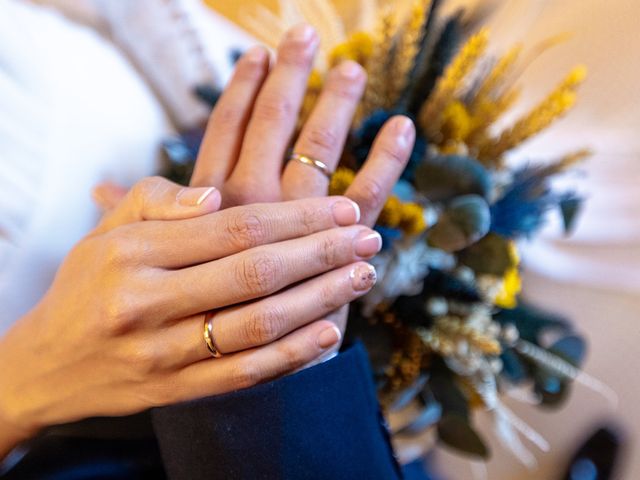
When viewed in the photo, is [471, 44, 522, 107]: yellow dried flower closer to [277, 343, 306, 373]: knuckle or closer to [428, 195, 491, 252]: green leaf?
[428, 195, 491, 252]: green leaf

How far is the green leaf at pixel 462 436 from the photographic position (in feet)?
1.75

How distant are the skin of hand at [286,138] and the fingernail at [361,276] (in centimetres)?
5

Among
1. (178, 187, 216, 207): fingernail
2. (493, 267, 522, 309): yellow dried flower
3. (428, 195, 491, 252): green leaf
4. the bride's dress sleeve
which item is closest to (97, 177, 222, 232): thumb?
(178, 187, 216, 207): fingernail

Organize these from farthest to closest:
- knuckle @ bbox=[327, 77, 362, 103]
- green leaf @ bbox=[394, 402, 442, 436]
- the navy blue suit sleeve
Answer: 1. green leaf @ bbox=[394, 402, 442, 436]
2. knuckle @ bbox=[327, 77, 362, 103]
3. the navy blue suit sleeve

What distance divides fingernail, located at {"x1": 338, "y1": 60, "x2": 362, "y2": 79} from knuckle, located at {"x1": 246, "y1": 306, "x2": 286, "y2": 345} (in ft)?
0.80

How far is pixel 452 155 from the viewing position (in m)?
0.47

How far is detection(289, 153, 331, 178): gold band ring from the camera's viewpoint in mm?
495

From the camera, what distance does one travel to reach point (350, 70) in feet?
1.67

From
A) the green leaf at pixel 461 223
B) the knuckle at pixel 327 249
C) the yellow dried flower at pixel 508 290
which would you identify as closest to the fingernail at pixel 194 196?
the knuckle at pixel 327 249

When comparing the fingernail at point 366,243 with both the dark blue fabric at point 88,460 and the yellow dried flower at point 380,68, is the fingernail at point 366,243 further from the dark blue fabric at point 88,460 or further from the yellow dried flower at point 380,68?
the dark blue fabric at point 88,460

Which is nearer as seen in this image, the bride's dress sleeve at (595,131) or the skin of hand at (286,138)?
the skin of hand at (286,138)

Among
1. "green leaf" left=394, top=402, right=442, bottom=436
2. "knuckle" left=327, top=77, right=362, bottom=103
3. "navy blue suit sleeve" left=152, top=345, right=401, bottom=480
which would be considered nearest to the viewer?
"navy blue suit sleeve" left=152, top=345, right=401, bottom=480

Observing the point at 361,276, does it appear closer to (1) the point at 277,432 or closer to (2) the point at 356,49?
(1) the point at 277,432

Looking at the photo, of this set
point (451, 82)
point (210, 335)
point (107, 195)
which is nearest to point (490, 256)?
point (451, 82)
